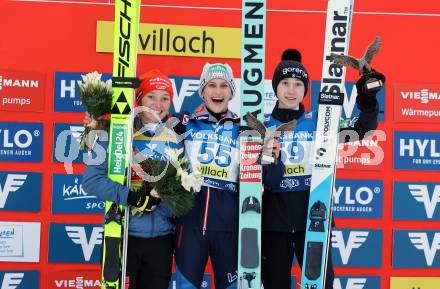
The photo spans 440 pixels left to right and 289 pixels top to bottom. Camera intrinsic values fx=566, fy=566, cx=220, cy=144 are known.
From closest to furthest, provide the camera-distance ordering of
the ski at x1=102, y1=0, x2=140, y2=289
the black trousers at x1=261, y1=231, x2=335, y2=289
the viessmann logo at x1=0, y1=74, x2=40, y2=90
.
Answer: the ski at x1=102, y1=0, x2=140, y2=289 < the black trousers at x1=261, y1=231, x2=335, y2=289 < the viessmann logo at x1=0, y1=74, x2=40, y2=90

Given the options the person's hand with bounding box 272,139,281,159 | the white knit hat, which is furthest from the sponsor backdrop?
the person's hand with bounding box 272,139,281,159

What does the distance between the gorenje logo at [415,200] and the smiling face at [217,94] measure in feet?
5.52

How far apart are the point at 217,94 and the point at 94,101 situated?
2.27 ft

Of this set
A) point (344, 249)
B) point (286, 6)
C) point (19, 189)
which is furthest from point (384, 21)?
point (19, 189)

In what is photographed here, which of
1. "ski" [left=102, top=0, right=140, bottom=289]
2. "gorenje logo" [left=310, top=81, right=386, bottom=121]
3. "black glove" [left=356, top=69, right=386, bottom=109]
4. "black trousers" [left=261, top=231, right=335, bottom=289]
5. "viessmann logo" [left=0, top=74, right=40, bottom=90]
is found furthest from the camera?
"gorenje logo" [left=310, top=81, right=386, bottom=121]

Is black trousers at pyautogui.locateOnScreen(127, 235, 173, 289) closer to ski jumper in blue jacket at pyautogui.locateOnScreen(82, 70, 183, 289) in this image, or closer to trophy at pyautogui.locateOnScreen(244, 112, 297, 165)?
ski jumper in blue jacket at pyautogui.locateOnScreen(82, 70, 183, 289)

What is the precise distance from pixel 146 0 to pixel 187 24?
13.4 inches

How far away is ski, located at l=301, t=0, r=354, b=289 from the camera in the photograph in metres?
3.09

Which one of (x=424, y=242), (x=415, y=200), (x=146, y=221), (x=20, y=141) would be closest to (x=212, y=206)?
(x=146, y=221)

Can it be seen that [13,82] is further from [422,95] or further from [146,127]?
[422,95]

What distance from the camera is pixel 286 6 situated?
4156 mm

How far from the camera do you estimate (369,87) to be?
2.95 meters

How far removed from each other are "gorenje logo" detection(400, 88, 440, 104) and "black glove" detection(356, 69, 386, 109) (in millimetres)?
1266

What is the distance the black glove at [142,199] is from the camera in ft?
9.77
